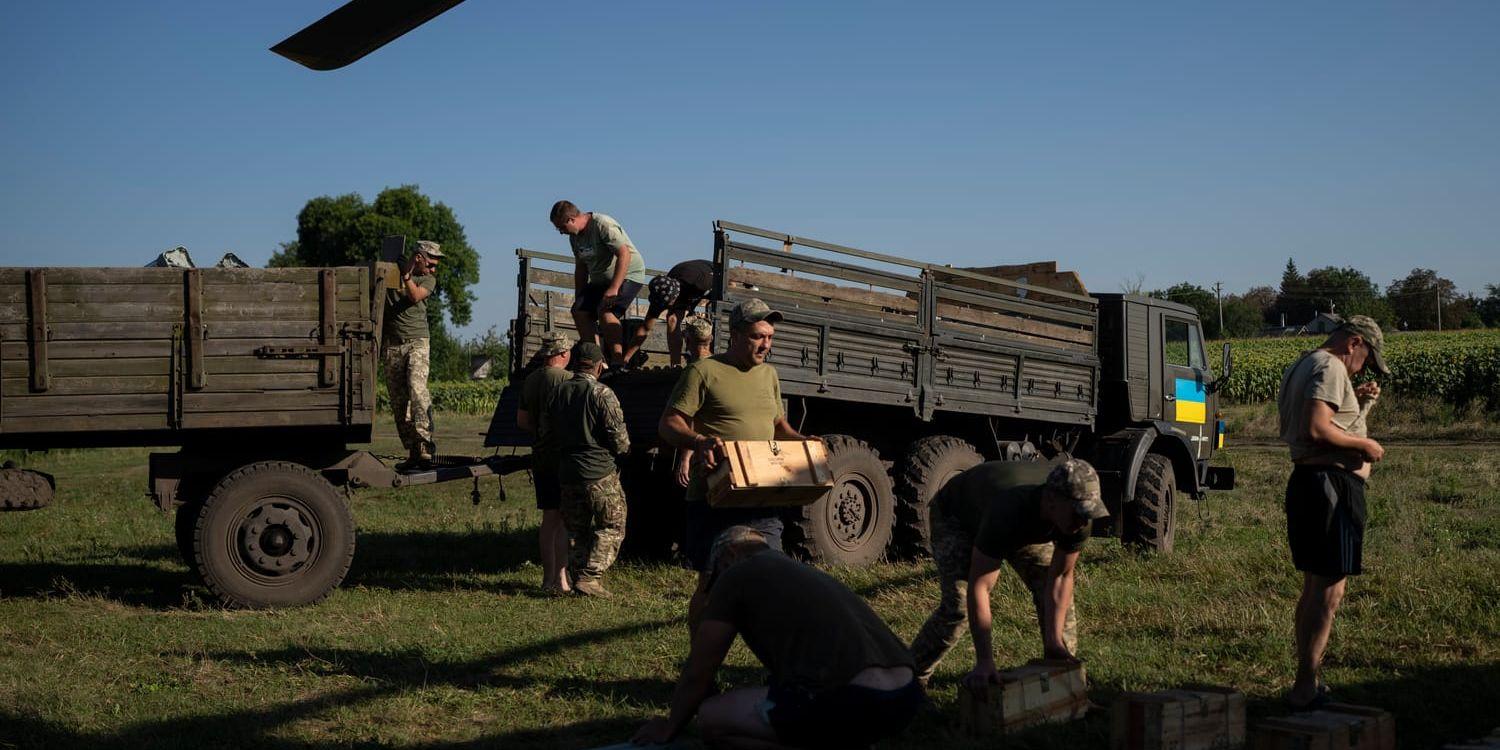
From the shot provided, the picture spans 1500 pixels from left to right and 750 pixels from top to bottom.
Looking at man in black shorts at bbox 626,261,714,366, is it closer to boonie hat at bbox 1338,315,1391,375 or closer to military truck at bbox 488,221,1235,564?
military truck at bbox 488,221,1235,564

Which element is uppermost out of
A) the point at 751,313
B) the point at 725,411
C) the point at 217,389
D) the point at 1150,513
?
the point at 751,313

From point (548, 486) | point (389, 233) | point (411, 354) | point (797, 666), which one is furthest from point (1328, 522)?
point (389, 233)

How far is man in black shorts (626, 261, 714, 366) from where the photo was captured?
9.28 meters

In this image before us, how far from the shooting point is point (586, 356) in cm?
841

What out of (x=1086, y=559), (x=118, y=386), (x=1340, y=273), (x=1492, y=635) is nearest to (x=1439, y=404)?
(x=1086, y=559)

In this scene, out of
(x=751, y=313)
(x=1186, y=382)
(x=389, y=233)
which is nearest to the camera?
(x=751, y=313)

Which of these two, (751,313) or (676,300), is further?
(676,300)

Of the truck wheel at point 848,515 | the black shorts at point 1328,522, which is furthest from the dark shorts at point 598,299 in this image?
the black shorts at point 1328,522

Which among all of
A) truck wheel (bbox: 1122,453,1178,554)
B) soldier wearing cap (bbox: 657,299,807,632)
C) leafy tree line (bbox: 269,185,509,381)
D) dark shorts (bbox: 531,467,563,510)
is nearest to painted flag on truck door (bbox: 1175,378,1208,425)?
truck wheel (bbox: 1122,453,1178,554)

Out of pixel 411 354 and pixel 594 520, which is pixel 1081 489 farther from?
pixel 411 354

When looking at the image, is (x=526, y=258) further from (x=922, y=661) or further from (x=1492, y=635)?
(x=1492, y=635)

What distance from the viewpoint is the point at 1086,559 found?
33.2 ft

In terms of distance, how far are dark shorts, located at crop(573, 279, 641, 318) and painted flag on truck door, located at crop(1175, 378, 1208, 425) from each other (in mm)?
5872

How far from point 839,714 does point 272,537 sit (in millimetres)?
5668
